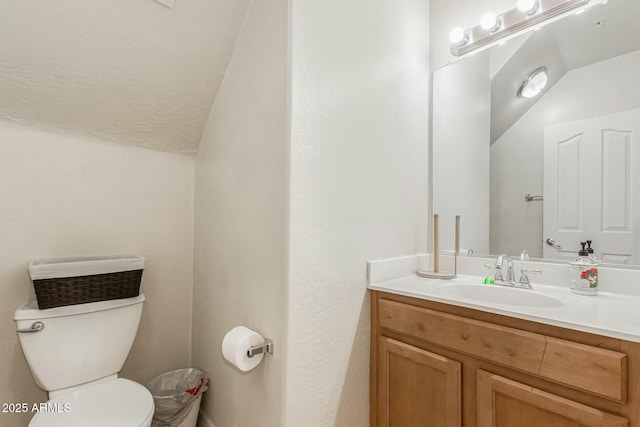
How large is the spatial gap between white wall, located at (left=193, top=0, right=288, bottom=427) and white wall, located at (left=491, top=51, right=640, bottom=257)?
118cm

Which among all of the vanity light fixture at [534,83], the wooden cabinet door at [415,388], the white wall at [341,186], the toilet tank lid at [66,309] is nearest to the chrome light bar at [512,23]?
the vanity light fixture at [534,83]

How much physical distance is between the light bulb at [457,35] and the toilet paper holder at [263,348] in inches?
70.5

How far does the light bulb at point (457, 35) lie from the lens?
161 cm

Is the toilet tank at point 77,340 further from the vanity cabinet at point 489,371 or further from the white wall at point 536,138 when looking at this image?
the white wall at point 536,138

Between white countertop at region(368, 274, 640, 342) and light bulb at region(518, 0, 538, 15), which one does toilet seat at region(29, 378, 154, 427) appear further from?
light bulb at region(518, 0, 538, 15)

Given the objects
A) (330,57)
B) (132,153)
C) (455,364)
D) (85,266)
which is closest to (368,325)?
(455,364)

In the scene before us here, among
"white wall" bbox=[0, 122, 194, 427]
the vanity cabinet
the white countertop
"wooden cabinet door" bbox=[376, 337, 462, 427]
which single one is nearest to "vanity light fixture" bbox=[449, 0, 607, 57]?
the white countertop

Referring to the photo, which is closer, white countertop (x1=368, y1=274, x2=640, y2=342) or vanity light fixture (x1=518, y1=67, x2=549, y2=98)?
white countertop (x1=368, y1=274, x2=640, y2=342)

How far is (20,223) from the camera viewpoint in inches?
54.7

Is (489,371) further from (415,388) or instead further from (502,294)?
(502,294)

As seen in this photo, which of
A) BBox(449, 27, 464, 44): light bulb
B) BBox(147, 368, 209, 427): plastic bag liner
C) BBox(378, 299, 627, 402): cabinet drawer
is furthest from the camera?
BBox(449, 27, 464, 44): light bulb

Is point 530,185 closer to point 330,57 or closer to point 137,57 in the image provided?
point 330,57

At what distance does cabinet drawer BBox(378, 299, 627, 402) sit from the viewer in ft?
2.58

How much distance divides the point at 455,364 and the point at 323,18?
140 centimetres
